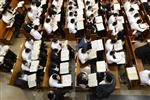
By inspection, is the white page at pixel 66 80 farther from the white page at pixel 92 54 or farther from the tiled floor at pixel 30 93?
the white page at pixel 92 54

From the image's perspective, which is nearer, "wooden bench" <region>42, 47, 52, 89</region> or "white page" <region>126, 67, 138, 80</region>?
"white page" <region>126, 67, 138, 80</region>

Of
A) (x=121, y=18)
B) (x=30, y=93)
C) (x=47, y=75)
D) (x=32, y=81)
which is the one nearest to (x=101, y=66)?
(x=47, y=75)

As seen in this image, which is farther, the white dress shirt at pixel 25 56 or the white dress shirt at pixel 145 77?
the white dress shirt at pixel 25 56

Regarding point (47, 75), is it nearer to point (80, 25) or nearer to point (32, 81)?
point (32, 81)

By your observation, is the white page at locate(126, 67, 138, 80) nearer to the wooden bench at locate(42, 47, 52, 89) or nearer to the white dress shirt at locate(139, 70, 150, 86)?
the white dress shirt at locate(139, 70, 150, 86)

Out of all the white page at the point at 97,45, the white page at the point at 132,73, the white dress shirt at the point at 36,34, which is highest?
the white dress shirt at the point at 36,34

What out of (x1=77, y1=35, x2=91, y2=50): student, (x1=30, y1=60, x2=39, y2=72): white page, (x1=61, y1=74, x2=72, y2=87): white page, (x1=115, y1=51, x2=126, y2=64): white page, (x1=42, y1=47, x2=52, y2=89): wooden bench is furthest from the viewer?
(x1=77, y1=35, x2=91, y2=50): student

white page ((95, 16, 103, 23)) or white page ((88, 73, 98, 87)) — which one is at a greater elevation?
white page ((95, 16, 103, 23))

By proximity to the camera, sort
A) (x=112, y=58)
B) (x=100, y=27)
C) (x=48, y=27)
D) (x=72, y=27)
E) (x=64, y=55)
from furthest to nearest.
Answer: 1. (x=48, y=27)
2. (x=72, y=27)
3. (x=100, y=27)
4. (x=64, y=55)
5. (x=112, y=58)

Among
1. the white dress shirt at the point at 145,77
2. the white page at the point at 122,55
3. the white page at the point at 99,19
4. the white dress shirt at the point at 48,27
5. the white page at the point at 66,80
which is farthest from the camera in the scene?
the white dress shirt at the point at 48,27

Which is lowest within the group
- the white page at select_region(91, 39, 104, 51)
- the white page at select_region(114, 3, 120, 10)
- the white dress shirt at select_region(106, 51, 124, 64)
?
the white dress shirt at select_region(106, 51, 124, 64)

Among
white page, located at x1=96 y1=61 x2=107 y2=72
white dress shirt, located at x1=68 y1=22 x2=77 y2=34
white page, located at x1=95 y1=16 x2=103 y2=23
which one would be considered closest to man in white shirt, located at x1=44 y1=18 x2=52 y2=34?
white dress shirt, located at x1=68 y1=22 x2=77 y2=34

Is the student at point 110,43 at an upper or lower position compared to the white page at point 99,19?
lower

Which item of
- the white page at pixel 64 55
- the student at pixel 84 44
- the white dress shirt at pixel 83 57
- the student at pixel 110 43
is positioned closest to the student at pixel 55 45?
the white page at pixel 64 55
